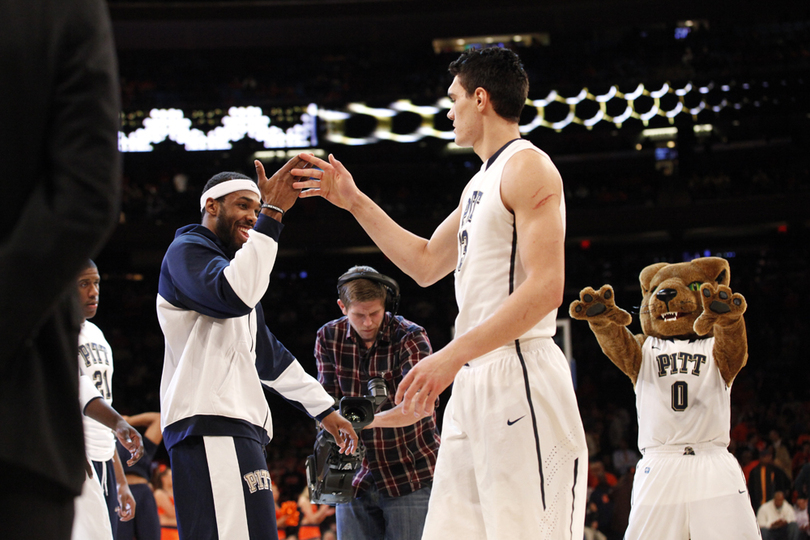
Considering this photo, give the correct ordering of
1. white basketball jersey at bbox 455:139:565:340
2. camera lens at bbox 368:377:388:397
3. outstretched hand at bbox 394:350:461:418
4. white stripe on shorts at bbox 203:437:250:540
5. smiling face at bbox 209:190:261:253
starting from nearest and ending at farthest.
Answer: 1. outstretched hand at bbox 394:350:461:418
2. white basketball jersey at bbox 455:139:565:340
3. white stripe on shorts at bbox 203:437:250:540
4. smiling face at bbox 209:190:261:253
5. camera lens at bbox 368:377:388:397

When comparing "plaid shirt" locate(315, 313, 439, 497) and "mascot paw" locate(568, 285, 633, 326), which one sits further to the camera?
"mascot paw" locate(568, 285, 633, 326)

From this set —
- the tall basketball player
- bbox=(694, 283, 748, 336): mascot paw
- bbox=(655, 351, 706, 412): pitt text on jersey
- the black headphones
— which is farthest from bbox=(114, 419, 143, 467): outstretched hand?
bbox=(694, 283, 748, 336): mascot paw

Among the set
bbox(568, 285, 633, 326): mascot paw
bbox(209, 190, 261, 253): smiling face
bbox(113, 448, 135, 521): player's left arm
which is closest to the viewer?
bbox(209, 190, 261, 253): smiling face

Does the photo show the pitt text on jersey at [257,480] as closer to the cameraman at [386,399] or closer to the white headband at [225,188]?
the cameraman at [386,399]

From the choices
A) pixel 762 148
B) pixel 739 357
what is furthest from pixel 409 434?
pixel 762 148

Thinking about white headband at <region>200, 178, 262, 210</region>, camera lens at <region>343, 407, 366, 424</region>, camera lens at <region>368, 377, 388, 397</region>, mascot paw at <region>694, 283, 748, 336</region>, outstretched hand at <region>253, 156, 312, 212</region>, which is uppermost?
white headband at <region>200, 178, 262, 210</region>

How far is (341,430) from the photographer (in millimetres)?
3723

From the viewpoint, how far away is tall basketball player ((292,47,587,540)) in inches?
91.8

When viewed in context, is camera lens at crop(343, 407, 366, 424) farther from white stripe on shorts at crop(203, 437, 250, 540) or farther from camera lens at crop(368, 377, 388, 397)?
white stripe on shorts at crop(203, 437, 250, 540)

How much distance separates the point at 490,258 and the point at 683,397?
305 centimetres

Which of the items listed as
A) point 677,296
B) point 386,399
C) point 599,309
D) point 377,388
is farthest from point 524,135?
point 377,388

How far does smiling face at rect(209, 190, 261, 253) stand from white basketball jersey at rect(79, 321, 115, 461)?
5.66ft

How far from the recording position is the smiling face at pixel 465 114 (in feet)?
9.32

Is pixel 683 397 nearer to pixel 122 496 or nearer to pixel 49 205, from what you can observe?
pixel 122 496
